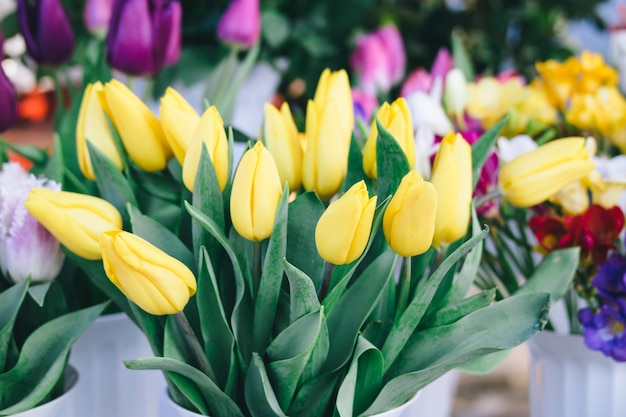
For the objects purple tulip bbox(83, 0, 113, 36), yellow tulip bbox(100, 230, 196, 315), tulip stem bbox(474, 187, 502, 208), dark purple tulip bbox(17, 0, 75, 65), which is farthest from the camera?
purple tulip bbox(83, 0, 113, 36)

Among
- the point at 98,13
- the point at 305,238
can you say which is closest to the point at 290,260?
the point at 305,238

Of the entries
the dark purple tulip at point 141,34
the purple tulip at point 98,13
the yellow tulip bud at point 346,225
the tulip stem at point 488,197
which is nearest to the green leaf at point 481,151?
the tulip stem at point 488,197

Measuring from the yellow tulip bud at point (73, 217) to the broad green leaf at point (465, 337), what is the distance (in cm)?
14

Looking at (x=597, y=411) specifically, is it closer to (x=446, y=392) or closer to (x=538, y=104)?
(x=446, y=392)

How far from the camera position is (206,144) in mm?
316

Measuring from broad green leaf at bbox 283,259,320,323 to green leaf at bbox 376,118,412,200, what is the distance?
0.23 feet

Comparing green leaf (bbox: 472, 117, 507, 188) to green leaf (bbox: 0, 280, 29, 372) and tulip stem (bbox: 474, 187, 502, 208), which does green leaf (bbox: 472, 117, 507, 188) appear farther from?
green leaf (bbox: 0, 280, 29, 372)

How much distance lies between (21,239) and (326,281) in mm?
144

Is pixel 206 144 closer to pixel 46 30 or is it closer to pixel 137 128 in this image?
pixel 137 128

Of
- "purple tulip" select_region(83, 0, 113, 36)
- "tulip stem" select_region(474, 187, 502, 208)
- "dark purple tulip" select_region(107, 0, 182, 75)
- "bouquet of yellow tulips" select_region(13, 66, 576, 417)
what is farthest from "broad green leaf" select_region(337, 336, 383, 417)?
"purple tulip" select_region(83, 0, 113, 36)

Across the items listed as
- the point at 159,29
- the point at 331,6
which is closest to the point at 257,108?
the point at 331,6

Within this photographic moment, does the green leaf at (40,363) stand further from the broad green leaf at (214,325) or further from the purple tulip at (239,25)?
the purple tulip at (239,25)

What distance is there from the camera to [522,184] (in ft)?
1.20

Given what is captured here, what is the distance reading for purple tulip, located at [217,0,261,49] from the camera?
0.59 metres
